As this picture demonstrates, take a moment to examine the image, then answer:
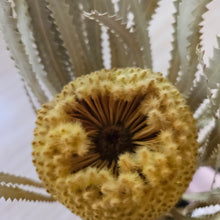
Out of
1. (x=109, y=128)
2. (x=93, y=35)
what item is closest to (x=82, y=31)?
(x=93, y=35)

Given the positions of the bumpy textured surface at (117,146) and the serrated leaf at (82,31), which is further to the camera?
the serrated leaf at (82,31)

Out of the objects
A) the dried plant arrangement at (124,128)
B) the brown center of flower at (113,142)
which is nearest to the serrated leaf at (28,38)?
the dried plant arrangement at (124,128)

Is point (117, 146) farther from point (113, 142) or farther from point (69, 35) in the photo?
point (69, 35)

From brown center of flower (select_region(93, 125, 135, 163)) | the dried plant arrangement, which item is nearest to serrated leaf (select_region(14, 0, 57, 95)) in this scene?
the dried plant arrangement

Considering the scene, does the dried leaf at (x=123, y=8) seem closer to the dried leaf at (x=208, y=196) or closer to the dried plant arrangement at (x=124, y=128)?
the dried plant arrangement at (x=124, y=128)

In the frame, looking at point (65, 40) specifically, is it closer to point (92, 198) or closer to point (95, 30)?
point (95, 30)

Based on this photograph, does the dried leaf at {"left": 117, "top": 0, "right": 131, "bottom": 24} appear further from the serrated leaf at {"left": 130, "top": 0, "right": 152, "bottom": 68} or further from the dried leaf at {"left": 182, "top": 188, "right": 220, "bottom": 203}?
the dried leaf at {"left": 182, "top": 188, "right": 220, "bottom": 203}
